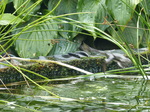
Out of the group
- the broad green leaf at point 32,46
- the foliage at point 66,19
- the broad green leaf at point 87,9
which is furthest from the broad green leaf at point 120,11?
the broad green leaf at point 32,46

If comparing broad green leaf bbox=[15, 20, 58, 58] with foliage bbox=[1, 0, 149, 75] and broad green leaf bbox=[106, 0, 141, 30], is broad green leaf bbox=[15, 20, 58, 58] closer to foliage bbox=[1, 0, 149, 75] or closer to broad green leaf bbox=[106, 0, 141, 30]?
foliage bbox=[1, 0, 149, 75]

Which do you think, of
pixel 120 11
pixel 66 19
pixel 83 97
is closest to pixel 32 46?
pixel 66 19

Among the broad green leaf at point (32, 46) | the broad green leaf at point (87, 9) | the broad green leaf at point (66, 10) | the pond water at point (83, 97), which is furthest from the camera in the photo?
the broad green leaf at point (66, 10)

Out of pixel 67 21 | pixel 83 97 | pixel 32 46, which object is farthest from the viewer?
pixel 67 21

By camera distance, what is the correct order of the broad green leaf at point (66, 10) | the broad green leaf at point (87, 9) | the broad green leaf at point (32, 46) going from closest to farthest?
1. the broad green leaf at point (32, 46)
2. the broad green leaf at point (87, 9)
3. the broad green leaf at point (66, 10)

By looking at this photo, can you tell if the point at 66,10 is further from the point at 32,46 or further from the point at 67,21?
the point at 32,46

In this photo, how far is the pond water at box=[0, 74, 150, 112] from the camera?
1.52 metres

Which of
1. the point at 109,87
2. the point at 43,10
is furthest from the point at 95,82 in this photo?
the point at 43,10

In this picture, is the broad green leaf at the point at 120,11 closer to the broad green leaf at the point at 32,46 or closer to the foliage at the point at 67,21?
the foliage at the point at 67,21

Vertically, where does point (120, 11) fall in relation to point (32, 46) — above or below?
above

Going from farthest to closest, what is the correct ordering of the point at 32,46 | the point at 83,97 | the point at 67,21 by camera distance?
the point at 67,21
the point at 32,46
the point at 83,97

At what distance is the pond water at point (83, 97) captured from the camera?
1523mm

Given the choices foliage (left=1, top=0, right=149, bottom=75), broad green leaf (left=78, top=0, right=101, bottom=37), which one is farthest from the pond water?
broad green leaf (left=78, top=0, right=101, bottom=37)

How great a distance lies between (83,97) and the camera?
1717 mm
